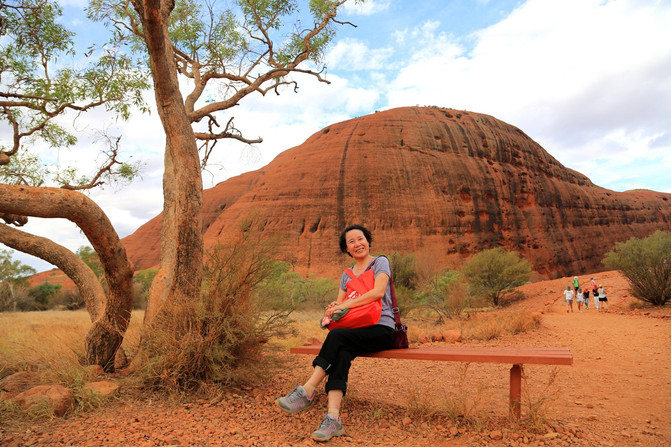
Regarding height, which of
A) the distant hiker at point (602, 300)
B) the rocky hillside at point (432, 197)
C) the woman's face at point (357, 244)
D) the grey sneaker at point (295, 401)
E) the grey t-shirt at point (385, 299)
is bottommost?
the distant hiker at point (602, 300)

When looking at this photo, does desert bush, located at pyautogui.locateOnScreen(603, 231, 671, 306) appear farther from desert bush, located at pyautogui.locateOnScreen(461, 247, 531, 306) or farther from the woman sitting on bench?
the woman sitting on bench

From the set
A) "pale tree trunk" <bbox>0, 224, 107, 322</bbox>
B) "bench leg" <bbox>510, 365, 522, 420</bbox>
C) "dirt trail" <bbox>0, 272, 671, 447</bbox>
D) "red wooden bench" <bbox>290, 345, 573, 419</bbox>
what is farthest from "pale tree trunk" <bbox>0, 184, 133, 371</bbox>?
"bench leg" <bbox>510, 365, 522, 420</bbox>

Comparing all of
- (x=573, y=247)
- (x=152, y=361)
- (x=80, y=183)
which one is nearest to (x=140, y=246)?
(x=80, y=183)

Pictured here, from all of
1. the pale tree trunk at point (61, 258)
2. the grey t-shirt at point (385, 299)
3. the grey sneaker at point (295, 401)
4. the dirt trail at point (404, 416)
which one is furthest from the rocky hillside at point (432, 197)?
the grey sneaker at point (295, 401)

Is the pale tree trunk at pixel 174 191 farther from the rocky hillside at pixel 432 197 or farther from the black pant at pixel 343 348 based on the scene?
the rocky hillside at pixel 432 197

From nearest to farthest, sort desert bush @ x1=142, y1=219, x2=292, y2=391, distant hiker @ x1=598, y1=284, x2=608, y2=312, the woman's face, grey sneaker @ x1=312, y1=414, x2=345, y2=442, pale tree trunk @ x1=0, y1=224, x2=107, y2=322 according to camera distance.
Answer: grey sneaker @ x1=312, y1=414, x2=345, y2=442 → the woman's face → desert bush @ x1=142, y1=219, x2=292, y2=391 → pale tree trunk @ x1=0, y1=224, x2=107, y2=322 → distant hiker @ x1=598, y1=284, x2=608, y2=312

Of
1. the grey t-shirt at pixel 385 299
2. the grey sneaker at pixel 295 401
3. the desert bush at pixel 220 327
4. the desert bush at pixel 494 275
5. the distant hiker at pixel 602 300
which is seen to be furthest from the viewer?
the desert bush at pixel 494 275

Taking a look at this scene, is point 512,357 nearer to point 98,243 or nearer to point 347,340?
point 347,340

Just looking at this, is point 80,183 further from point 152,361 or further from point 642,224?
point 642,224

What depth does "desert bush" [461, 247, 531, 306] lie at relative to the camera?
67.2 ft

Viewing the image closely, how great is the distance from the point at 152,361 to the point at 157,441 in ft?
4.02

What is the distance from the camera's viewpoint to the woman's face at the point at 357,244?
3770mm

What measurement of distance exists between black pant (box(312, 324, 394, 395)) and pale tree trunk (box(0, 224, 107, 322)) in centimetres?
337

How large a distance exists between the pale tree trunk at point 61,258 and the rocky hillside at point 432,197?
2794cm
